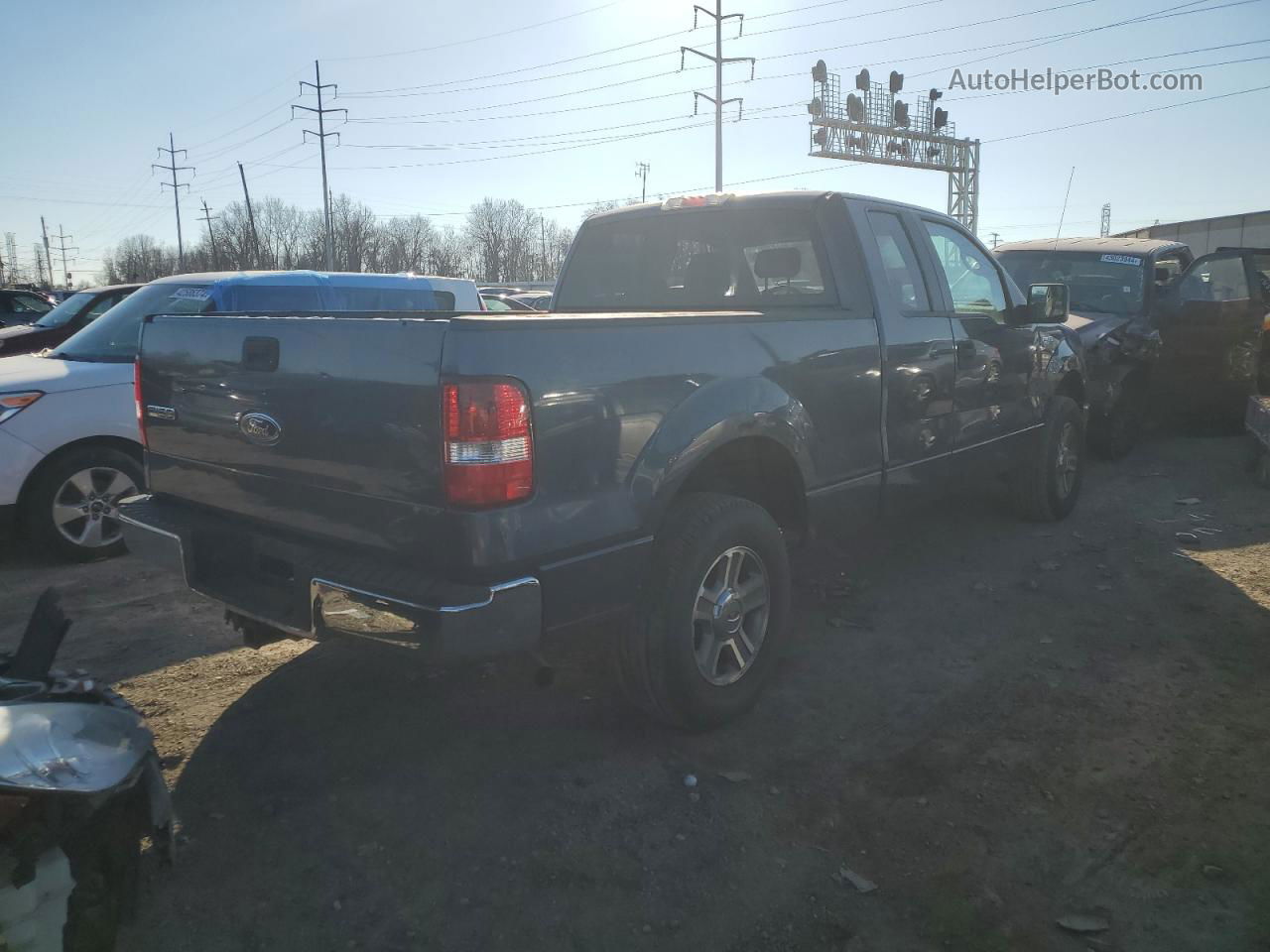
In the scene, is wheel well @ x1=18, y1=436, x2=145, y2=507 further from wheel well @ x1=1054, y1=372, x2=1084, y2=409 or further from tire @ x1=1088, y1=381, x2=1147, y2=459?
tire @ x1=1088, y1=381, x2=1147, y2=459

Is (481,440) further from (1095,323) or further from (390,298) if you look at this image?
(1095,323)

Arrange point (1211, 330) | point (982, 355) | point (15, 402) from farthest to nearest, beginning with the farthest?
point (1211, 330), point (15, 402), point (982, 355)

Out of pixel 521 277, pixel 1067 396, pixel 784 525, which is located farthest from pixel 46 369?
pixel 521 277

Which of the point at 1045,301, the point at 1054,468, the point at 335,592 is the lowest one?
the point at 1054,468

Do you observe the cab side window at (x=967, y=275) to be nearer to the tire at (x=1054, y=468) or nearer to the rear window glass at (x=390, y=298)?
the tire at (x=1054, y=468)

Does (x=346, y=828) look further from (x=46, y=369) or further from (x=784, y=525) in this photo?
(x=46, y=369)

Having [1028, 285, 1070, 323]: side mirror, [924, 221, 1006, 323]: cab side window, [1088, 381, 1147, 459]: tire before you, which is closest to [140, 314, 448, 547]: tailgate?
[924, 221, 1006, 323]: cab side window

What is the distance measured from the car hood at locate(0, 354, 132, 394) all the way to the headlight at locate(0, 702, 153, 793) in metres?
3.77

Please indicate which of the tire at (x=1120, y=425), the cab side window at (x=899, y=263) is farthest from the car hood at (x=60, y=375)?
the tire at (x=1120, y=425)

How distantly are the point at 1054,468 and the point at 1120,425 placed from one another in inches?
108

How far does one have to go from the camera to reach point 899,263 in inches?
182

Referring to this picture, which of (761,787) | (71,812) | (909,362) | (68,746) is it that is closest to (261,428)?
(68,746)

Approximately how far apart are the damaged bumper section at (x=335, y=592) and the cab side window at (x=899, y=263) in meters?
2.66

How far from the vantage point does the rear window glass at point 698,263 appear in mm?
4312
